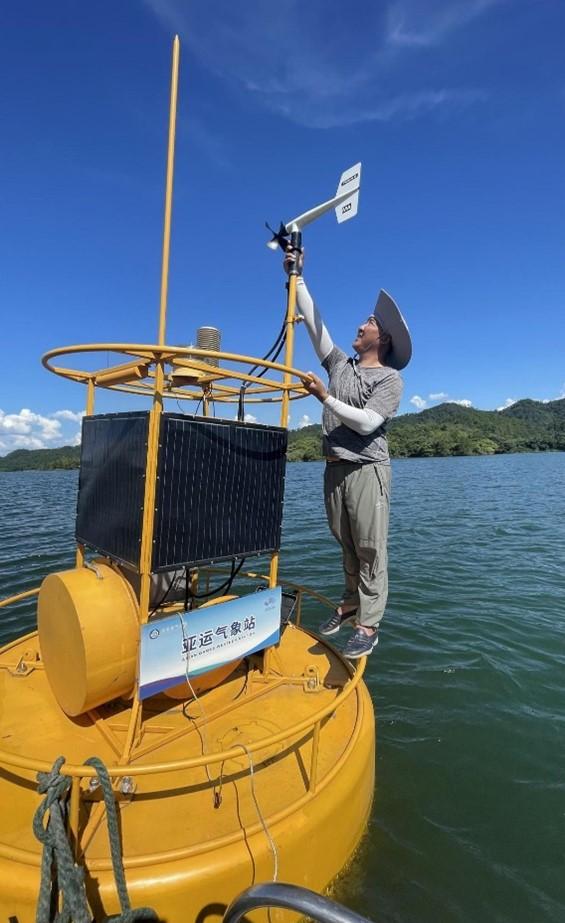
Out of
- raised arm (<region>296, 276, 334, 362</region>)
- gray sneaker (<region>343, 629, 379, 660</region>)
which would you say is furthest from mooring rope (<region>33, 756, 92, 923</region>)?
raised arm (<region>296, 276, 334, 362</region>)

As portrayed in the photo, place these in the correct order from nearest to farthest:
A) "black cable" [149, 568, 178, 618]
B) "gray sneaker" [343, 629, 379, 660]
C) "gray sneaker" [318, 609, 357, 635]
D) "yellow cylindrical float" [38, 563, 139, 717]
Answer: "yellow cylindrical float" [38, 563, 139, 717] < "gray sneaker" [343, 629, 379, 660] < "black cable" [149, 568, 178, 618] < "gray sneaker" [318, 609, 357, 635]

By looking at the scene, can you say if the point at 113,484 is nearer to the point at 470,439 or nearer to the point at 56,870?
the point at 56,870

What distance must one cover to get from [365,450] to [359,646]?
1.72 meters

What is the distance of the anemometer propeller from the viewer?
4203 mm

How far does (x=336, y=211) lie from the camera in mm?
4324

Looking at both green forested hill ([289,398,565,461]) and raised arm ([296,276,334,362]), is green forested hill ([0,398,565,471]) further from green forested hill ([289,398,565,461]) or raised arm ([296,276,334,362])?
raised arm ([296,276,334,362])

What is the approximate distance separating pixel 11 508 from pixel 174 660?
2764 centimetres

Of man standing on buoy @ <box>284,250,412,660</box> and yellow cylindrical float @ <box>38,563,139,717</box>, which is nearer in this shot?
yellow cylindrical float @ <box>38,563,139,717</box>

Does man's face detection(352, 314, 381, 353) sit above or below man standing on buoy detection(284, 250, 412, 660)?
above

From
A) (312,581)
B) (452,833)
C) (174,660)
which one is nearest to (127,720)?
(174,660)

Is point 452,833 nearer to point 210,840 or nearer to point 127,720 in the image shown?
point 210,840

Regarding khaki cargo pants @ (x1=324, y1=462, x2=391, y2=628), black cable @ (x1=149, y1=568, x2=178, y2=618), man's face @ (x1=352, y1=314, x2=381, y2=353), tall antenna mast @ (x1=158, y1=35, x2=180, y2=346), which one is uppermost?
tall antenna mast @ (x1=158, y1=35, x2=180, y2=346)

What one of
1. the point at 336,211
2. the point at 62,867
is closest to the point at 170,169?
the point at 336,211

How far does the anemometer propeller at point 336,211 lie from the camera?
4203mm
